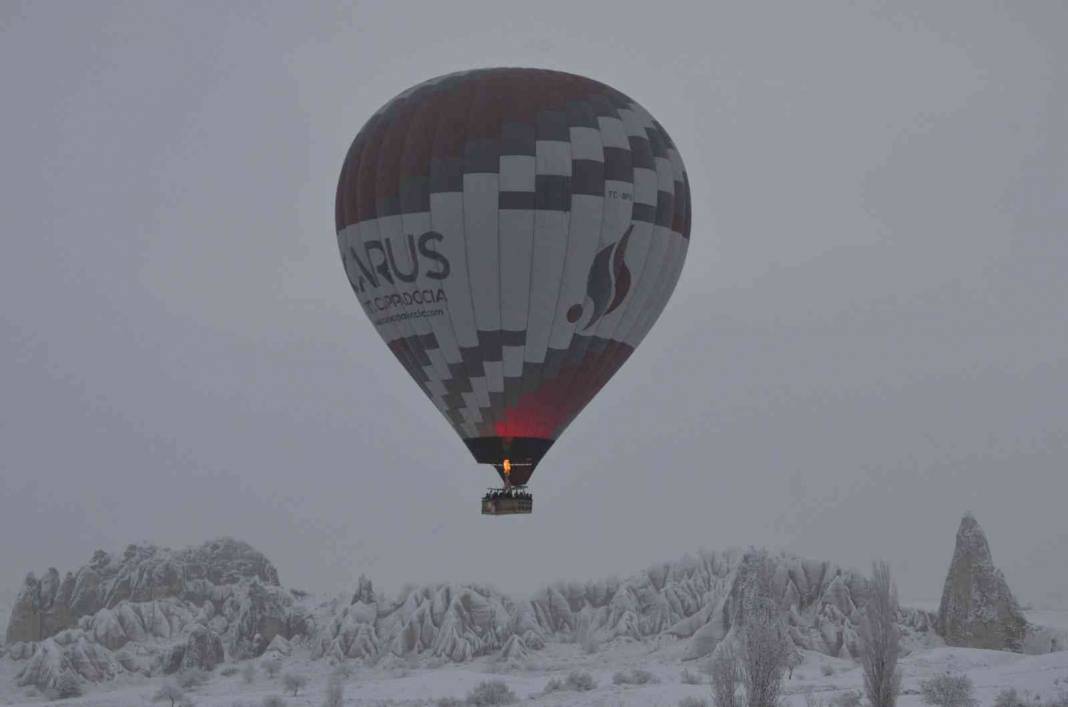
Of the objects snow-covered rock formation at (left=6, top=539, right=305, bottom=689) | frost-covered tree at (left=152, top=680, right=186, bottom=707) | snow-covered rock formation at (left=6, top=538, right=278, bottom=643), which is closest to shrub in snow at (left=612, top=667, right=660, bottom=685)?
frost-covered tree at (left=152, top=680, right=186, bottom=707)

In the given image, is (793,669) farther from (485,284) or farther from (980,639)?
(485,284)

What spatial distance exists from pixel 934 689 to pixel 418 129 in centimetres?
3741

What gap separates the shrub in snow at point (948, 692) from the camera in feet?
202

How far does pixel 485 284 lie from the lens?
150 ft

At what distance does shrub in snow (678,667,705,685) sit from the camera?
8206 centimetres

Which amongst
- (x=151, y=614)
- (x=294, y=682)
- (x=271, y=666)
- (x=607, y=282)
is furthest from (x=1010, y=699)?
(x=151, y=614)

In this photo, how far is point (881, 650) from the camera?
59531mm

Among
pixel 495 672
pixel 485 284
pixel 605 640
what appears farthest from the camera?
pixel 605 640

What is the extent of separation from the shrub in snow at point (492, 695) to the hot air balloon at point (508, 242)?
33747 mm

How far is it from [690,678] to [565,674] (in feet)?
39.3

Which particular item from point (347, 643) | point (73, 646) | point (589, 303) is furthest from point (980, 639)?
point (73, 646)

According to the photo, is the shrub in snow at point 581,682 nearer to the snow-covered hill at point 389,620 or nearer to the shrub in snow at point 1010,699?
the snow-covered hill at point 389,620

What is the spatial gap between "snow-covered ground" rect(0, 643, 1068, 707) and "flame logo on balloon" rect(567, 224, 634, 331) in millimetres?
26859

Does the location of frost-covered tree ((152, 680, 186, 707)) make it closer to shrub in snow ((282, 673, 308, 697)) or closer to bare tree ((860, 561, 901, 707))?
shrub in snow ((282, 673, 308, 697))
